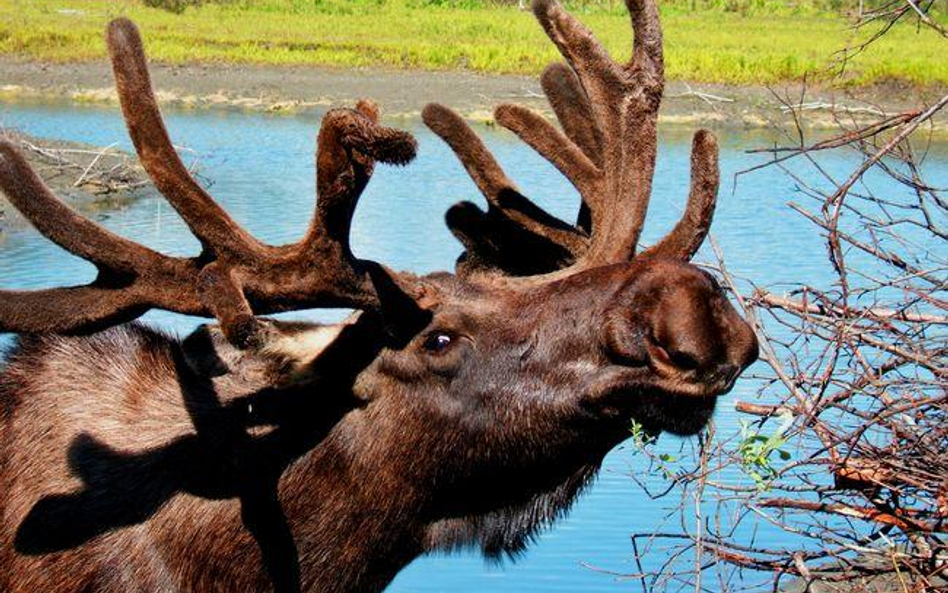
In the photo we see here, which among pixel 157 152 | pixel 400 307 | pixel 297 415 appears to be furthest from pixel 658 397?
pixel 157 152

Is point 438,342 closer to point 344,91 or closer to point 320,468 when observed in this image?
point 320,468

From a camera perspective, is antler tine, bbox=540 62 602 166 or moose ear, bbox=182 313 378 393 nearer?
moose ear, bbox=182 313 378 393

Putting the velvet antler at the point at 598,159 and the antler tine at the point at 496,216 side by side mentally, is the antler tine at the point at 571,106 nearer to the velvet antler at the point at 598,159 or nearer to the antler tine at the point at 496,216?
the velvet antler at the point at 598,159

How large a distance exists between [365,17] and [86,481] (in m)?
39.3

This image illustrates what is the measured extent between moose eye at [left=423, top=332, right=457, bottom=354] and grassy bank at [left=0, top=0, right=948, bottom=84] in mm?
22509

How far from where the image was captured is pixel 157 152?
4398mm

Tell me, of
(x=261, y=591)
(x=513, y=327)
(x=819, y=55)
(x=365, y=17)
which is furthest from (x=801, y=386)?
(x=365, y=17)

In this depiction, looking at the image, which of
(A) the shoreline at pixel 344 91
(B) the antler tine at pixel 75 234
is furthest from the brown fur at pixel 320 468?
(A) the shoreline at pixel 344 91

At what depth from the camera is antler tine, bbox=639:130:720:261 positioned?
4.56 metres

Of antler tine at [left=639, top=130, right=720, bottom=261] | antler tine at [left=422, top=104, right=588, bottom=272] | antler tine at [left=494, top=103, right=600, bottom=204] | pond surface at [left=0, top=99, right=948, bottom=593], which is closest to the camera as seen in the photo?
antler tine at [left=639, top=130, right=720, bottom=261]

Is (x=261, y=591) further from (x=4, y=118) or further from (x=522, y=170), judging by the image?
(x=4, y=118)

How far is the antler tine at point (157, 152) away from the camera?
4.39 metres

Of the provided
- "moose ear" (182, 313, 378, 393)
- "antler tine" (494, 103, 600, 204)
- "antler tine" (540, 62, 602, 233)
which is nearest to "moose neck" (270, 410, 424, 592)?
"moose ear" (182, 313, 378, 393)

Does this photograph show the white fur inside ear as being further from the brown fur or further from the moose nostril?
the moose nostril
